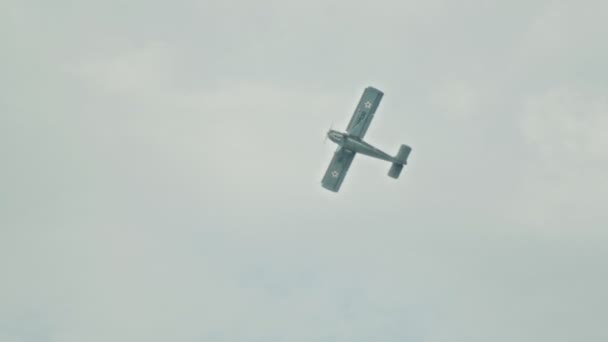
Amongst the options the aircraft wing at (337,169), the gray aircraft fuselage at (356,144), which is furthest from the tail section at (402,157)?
the aircraft wing at (337,169)

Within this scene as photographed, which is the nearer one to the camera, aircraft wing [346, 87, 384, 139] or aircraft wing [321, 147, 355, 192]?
aircraft wing [346, 87, 384, 139]

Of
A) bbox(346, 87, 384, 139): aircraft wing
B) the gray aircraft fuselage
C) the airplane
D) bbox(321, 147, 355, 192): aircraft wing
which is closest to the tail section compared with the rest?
the airplane

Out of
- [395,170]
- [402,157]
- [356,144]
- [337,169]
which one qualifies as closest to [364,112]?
[356,144]

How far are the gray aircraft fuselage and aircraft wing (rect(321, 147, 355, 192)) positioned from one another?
1487 millimetres

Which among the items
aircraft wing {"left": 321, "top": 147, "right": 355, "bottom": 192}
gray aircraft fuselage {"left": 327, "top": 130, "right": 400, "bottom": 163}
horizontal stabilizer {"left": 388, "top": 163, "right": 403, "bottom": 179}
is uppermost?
gray aircraft fuselage {"left": 327, "top": 130, "right": 400, "bottom": 163}

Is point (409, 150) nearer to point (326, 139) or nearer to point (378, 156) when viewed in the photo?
point (378, 156)

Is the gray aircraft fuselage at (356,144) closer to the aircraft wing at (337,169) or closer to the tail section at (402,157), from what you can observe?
the tail section at (402,157)

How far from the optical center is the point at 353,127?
93000 millimetres

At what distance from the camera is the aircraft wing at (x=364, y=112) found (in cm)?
9306

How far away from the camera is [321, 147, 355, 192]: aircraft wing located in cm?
9369

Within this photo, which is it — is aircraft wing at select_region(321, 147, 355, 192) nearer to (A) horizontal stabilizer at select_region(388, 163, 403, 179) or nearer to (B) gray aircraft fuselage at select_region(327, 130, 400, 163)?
(B) gray aircraft fuselage at select_region(327, 130, 400, 163)

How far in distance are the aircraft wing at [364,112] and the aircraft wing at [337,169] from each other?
9.69 feet

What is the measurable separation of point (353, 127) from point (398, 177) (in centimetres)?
911

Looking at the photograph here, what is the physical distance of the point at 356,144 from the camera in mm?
91750
